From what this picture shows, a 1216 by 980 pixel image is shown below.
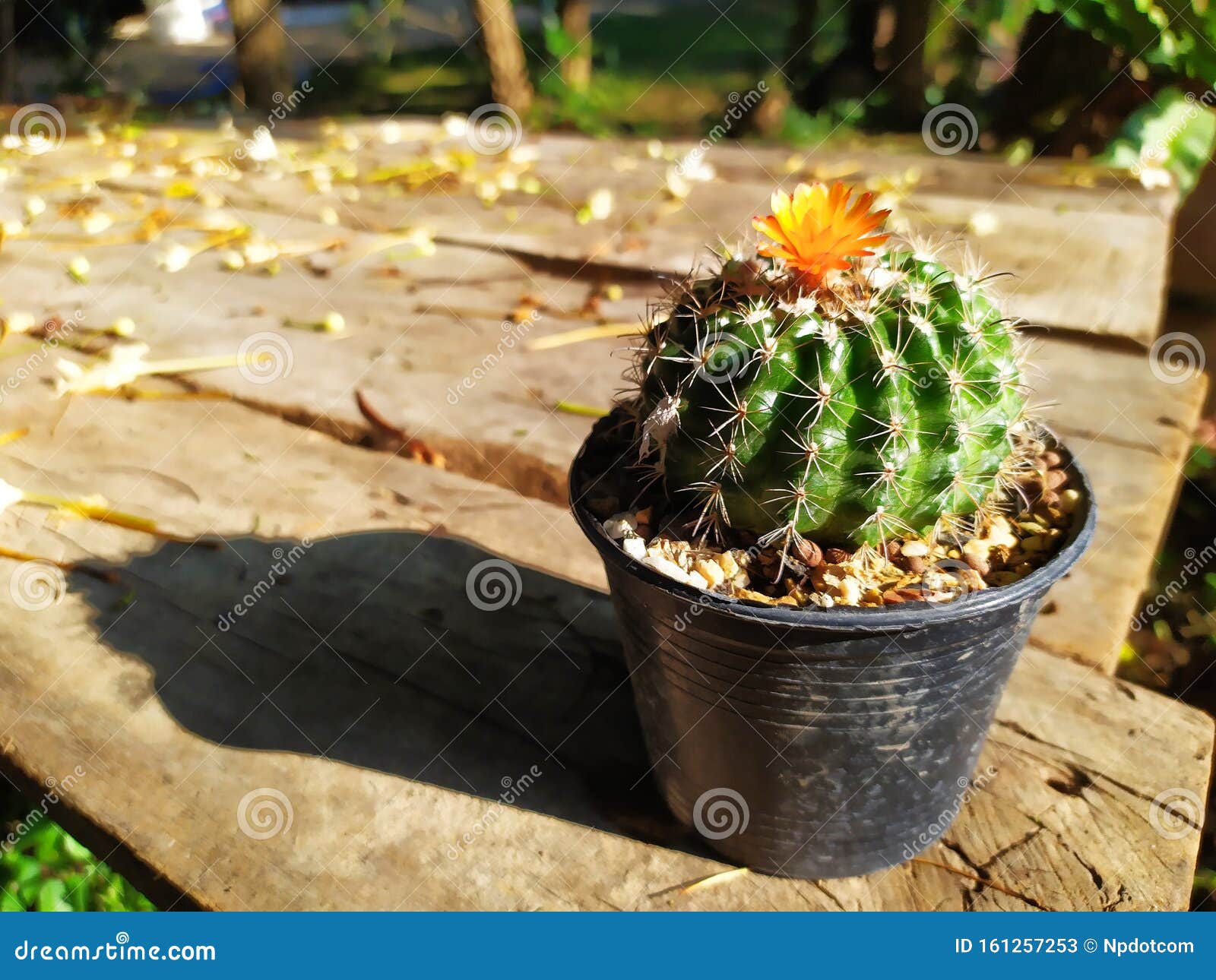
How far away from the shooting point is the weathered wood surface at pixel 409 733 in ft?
5.12

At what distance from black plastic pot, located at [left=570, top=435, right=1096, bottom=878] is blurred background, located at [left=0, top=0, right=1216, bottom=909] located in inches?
55.8

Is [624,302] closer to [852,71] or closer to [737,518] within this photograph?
[737,518]

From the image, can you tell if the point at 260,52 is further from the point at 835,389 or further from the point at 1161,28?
the point at 835,389

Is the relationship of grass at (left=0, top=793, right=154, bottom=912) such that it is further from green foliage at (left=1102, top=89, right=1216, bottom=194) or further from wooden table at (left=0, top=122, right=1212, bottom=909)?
green foliage at (left=1102, top=89, right=1216, bottom=194)

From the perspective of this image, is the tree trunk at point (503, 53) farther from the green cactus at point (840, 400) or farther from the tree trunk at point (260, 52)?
the green cactus at point (840, 400)

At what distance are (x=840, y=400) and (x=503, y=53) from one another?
572cm

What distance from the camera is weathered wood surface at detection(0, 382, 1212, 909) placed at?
156 cm

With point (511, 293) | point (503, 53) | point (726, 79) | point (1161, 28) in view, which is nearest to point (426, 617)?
point (511, 293)

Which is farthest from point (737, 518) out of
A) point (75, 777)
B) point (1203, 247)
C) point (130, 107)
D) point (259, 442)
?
point (130, 107)

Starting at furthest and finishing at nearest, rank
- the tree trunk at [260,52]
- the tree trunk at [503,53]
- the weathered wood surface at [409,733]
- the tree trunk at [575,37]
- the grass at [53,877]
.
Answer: the tree trunk at [575,37] → the tree trunk at [260,52] → the tree trunk at [503,53] → the grass at [53,877] → the weathered wood surface at [409,733]

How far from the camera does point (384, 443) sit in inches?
105

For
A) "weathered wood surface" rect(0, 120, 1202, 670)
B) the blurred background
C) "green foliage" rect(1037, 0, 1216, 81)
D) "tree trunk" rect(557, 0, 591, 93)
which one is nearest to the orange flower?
"weathered wood surface" rect(0, 120, 1202, 670)

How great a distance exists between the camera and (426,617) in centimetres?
210

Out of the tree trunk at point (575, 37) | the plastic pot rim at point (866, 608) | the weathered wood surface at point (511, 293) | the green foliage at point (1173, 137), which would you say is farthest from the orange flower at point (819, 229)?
the tree trunk at point (575, 37)
